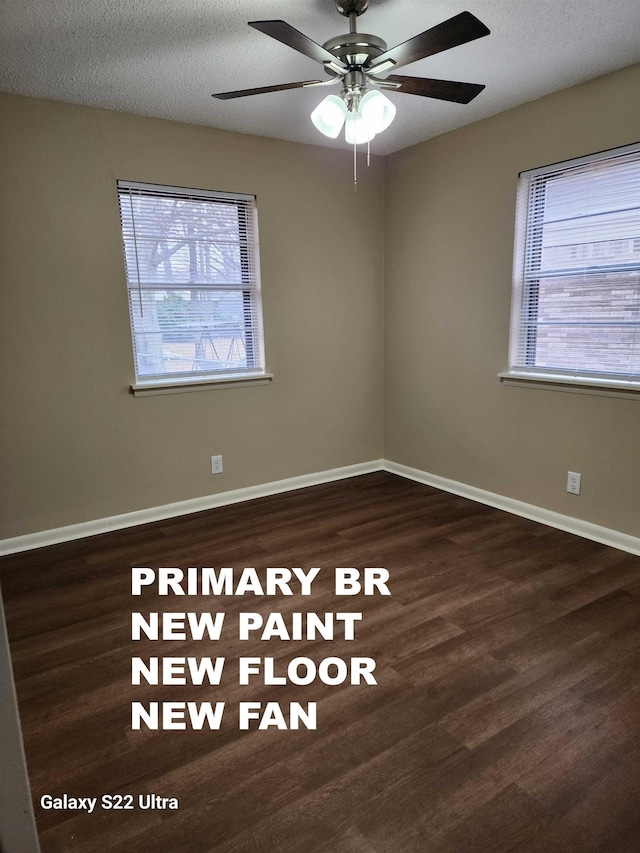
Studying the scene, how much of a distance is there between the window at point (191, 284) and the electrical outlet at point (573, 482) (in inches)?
83.5

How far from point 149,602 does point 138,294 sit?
6.15 ft

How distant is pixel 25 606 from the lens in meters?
2.58

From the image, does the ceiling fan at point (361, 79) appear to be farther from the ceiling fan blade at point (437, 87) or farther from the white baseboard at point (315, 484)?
the white baseboard at point (315, 484)

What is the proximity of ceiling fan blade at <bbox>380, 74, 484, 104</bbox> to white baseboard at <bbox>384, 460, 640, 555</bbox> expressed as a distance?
2.39 meters

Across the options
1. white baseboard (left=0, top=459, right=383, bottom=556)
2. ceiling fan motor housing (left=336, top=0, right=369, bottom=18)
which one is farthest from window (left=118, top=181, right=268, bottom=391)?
ceiling fan motor housing (left=336, top=0, right=369, bottom=18)

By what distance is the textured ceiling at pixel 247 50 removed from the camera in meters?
2.15

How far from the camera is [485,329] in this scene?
368cm

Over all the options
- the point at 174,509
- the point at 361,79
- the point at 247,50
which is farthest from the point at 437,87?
the point at 174,509

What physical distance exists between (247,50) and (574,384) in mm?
2427

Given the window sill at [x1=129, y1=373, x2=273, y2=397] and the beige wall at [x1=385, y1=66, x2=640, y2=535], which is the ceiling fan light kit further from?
the window sill at [x1=129, y1=373, x2=273, y2=397]

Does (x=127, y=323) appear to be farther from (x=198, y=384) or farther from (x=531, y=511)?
(x=531, y=511)

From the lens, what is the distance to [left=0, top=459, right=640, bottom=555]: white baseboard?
316cm

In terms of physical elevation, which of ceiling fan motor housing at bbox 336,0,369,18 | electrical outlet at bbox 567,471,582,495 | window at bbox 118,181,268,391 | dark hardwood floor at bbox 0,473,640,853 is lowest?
dark hardwood floor at bbox 0,473,640,853

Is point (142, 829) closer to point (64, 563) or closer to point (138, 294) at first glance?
point (64, 563)
